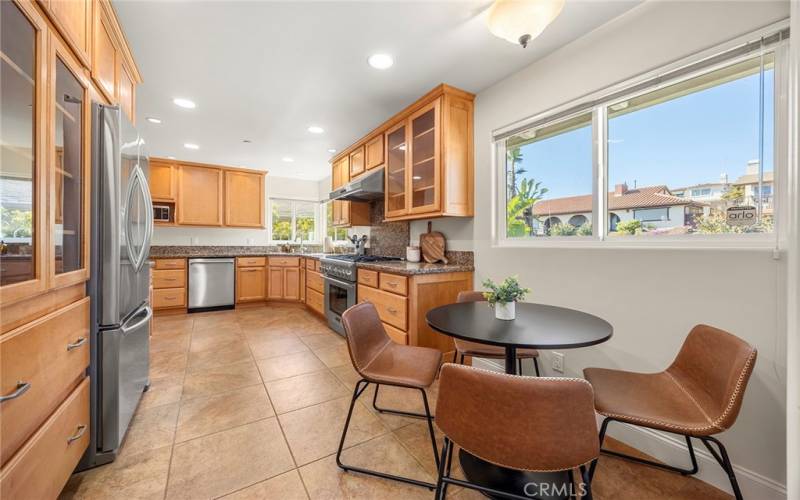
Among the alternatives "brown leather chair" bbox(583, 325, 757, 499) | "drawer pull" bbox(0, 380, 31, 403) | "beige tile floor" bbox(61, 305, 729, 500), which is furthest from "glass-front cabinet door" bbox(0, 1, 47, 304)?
"brown leather chair" bbox(583, 325, 757, 499)

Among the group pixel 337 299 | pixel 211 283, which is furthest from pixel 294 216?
pixel 337 299

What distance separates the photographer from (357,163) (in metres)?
3.93

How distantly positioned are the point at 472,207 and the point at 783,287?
1.84 m

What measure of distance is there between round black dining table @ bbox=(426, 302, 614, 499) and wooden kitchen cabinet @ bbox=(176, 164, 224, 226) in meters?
4.95

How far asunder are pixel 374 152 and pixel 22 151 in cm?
284

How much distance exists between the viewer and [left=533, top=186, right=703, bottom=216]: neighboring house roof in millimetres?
1670

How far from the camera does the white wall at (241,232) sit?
515 cm

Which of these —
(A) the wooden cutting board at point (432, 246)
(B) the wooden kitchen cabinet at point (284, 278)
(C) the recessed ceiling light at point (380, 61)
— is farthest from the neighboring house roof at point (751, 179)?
(B) the wooden kitchen cabinet at point (284, 278)

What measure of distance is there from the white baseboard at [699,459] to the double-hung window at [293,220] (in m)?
5.76

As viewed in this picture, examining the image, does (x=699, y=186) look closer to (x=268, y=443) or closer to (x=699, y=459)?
(x=699, y=459)

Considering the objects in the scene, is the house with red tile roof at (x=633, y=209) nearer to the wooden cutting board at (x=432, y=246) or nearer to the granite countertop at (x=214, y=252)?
the wooden cutting board at (x=432, y=246)

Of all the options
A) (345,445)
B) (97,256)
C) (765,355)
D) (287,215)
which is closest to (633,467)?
(765,355)

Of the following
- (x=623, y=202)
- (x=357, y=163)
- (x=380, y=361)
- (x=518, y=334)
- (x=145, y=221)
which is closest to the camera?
(x=518, y=334)

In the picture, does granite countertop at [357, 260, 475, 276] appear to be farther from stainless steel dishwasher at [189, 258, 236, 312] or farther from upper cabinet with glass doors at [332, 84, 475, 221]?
stainless steel dishwasher at [189, 258, 236, 312]
